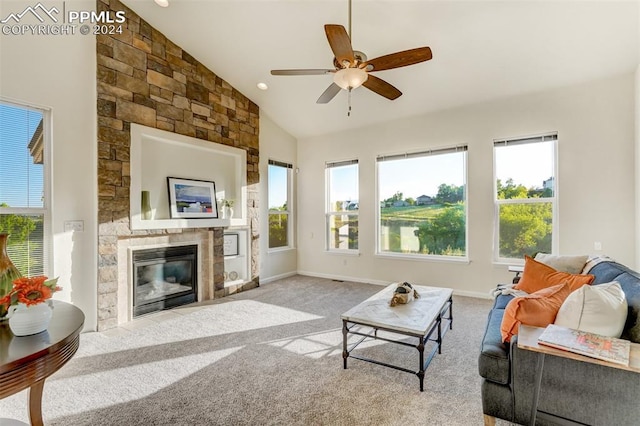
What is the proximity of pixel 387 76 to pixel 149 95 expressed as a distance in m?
3.20

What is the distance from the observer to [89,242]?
3359 millimetres

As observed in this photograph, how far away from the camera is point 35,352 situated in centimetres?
115

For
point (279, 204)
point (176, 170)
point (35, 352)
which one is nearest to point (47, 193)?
point (176, 170)

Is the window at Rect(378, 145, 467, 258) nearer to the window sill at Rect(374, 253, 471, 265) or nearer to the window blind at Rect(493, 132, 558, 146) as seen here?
the window sill at Rect(374, 253, 471, 265)

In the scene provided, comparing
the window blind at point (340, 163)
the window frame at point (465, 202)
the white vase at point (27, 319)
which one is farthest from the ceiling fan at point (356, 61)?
the window blind at point (340, 163)

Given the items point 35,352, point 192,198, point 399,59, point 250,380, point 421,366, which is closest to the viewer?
point 35,352

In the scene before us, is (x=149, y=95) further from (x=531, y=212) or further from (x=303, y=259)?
(x=531, y=212)

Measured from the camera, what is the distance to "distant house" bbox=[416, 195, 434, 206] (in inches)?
196

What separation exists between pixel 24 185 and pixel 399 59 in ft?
12.5

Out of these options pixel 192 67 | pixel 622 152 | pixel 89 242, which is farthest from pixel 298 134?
pixel 622 152

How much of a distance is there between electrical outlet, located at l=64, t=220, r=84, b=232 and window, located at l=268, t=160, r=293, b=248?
301 centimetres

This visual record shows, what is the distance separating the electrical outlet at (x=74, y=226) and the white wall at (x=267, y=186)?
270 cm

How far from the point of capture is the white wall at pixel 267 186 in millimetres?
5562

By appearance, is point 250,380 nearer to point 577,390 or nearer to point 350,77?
point 577,390
